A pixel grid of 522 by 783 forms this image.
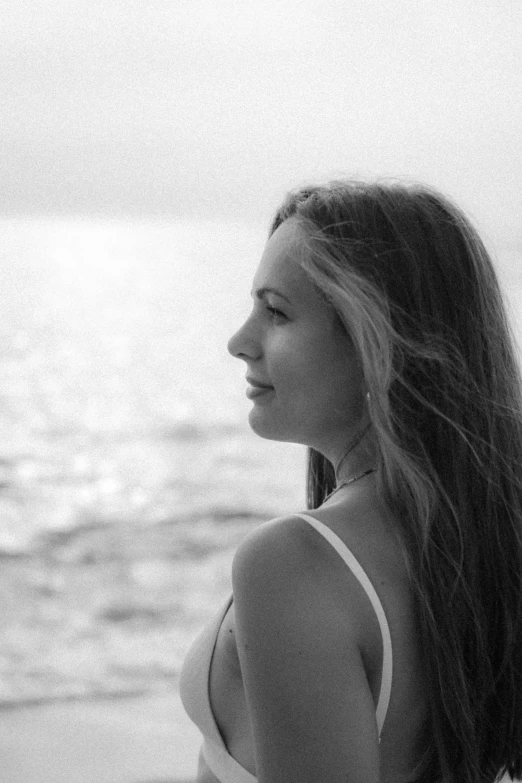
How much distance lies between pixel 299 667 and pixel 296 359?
289 mm

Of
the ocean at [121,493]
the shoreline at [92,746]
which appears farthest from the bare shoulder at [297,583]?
the shoreline at [92,746]

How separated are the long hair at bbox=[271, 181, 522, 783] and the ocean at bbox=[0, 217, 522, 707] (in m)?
0.20

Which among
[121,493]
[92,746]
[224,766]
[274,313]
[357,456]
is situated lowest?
[121,493]

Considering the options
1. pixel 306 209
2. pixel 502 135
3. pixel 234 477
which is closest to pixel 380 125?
pixel 502 135

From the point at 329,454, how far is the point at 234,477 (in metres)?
6.34

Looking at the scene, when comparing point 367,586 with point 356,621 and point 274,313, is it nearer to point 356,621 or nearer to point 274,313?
point 356,621

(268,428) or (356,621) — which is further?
(268,428)

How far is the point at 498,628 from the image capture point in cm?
88

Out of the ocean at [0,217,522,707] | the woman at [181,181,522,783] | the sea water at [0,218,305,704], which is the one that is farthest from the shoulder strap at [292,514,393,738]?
the sea water at [0,218,305,704]

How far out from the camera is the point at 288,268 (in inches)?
35.2

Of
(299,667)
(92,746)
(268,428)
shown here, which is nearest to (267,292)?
(268,428)

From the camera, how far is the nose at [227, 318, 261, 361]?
36.1 inches

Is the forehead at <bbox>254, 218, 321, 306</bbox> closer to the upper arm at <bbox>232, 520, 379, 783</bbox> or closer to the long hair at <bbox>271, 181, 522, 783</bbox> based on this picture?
the long hair at <bbox>271, 181, 522, 783</bbox>

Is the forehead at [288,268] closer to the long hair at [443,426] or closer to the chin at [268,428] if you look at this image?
the long hair at [443,426]
